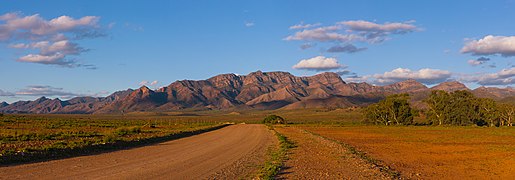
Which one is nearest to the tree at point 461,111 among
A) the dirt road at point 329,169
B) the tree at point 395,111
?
the tree at point 395,111

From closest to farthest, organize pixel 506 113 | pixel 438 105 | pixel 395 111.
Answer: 1. pixel 506 113
2. pixel 438 105
3. pixel 395 111

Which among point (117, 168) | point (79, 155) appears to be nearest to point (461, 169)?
point (117, 168)

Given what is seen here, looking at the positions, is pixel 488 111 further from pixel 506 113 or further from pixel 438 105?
pixel 438 105

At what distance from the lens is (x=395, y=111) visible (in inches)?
4424

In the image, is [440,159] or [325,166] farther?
[440,159]

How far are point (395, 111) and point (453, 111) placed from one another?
13191 mm

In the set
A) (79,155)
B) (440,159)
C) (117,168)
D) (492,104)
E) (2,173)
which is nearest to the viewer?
(2,173)

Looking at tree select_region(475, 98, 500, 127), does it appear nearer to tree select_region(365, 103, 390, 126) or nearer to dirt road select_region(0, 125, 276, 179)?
tree select_region(365, 103, 390, 126)

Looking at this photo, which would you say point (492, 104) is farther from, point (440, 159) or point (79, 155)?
point (79, 155)

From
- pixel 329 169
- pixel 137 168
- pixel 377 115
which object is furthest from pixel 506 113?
pixel 137 168

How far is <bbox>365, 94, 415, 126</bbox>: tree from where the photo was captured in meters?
112

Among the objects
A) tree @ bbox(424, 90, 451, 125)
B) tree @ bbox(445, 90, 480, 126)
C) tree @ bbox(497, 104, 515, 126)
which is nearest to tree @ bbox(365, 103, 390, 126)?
tree @ bbox(424, 90, 451, 125)

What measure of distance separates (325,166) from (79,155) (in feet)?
39.7

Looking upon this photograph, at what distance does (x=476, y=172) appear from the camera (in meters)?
19.2
